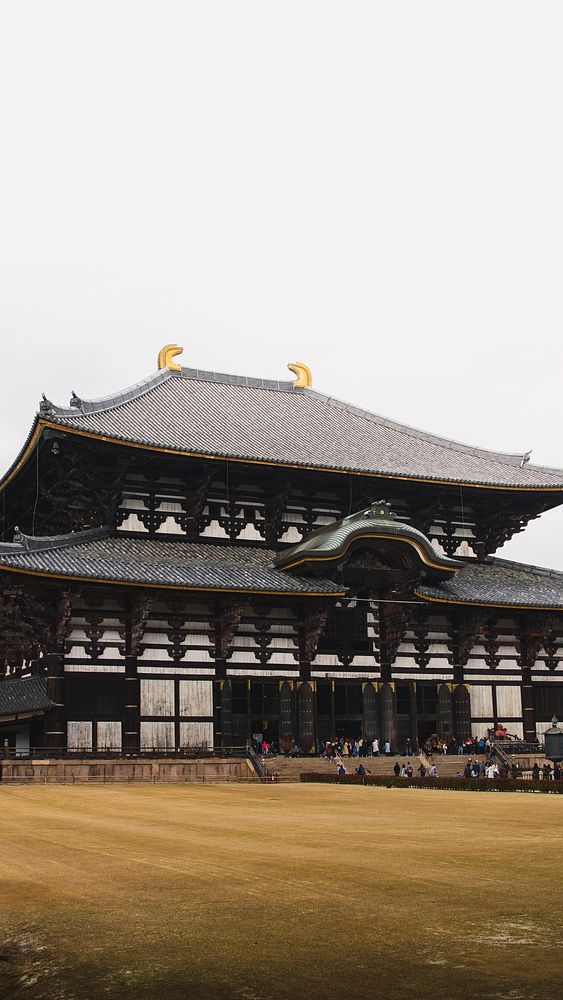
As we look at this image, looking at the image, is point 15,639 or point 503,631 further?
point 503,631

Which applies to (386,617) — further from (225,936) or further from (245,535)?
(225,936)

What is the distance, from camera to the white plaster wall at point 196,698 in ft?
149

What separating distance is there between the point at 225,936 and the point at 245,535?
43582mm

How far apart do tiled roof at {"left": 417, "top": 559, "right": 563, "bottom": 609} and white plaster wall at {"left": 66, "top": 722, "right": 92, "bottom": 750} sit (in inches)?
638

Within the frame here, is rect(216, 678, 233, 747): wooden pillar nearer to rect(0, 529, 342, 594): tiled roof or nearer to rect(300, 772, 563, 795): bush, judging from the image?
rect(0, 529, 342, 594): tiled roof

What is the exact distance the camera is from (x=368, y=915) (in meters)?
9.24

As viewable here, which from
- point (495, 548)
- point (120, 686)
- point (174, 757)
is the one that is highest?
point (495, 548)

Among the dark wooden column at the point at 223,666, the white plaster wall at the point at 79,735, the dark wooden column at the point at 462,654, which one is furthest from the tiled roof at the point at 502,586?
the white plaster wall at the point at 79,735

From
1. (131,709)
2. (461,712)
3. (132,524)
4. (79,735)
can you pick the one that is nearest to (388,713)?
(461,712)

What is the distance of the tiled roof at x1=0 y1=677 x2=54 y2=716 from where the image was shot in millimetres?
42844

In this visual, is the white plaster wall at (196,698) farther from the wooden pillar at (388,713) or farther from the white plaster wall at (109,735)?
the wooden pillar at (388,713)

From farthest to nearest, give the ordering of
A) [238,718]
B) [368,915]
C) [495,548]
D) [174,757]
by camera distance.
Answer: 1. [495,548]
2. [238,718]
3. [174,757]
4. [368,915]

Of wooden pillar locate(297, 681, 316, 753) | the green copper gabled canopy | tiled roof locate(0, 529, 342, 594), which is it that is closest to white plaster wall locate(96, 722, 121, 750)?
tiled roof locate(0, 529, 342, 594)

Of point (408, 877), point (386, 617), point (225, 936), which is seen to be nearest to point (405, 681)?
point (386, 617)
